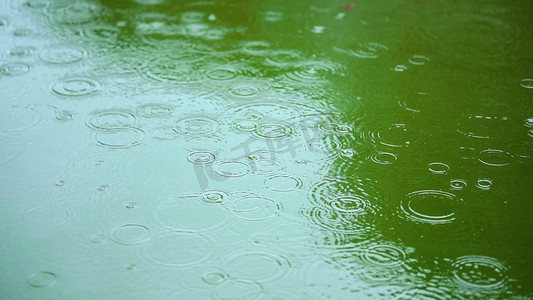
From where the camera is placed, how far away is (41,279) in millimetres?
2002

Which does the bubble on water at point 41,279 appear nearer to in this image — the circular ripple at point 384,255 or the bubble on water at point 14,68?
the circular ripple at point 384,255

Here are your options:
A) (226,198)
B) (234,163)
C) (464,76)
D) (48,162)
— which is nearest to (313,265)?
(226,198)

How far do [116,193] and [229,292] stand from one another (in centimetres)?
60

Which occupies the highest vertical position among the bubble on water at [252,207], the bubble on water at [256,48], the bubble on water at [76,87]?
the bubble on water at [256,48]

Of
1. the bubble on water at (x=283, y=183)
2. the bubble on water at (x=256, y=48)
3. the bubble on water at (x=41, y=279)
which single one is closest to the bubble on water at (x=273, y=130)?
the bubble on water at (x=283, y=183)

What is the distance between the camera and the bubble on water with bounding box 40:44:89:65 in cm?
315

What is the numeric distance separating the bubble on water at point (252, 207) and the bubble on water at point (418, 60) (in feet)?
3.73

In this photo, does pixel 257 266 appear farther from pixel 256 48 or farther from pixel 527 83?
pixel 527 83

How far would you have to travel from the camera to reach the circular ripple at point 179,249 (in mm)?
2074

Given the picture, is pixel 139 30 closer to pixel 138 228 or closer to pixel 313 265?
pixel 138 228

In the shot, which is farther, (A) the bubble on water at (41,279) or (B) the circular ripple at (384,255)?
(B) the circular ripple at (384,255)

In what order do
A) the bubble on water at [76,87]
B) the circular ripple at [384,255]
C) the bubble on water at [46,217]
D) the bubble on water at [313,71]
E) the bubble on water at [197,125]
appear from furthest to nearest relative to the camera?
the bubble on water at [313,71], the bubble on water at [76,87], the bubble on water at [197,125], the bubble on water at [46,217], the circular ripple at [384,255]

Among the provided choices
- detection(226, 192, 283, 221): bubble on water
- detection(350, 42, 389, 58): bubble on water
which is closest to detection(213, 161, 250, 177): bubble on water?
detection(226, 192, 283, 221): bubble on water

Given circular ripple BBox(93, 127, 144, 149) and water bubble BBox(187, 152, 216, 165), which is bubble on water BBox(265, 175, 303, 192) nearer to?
water bubble BBox(187, 152, 216, 165)
